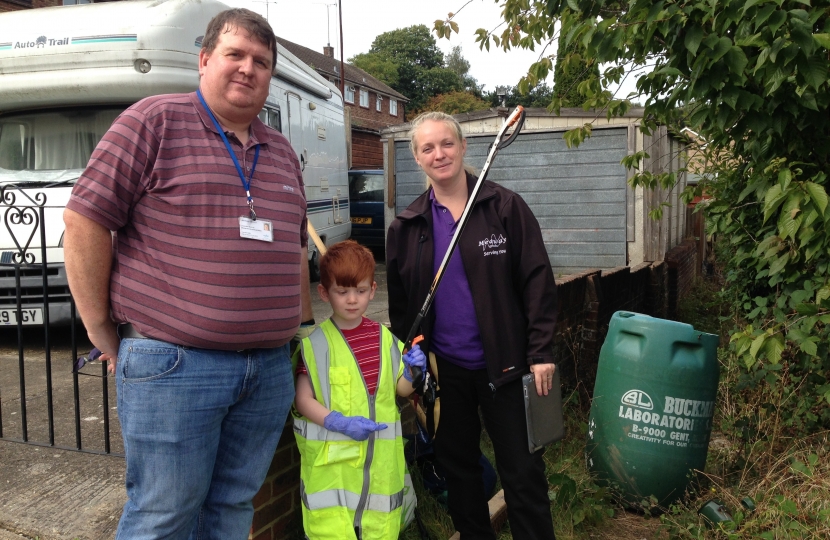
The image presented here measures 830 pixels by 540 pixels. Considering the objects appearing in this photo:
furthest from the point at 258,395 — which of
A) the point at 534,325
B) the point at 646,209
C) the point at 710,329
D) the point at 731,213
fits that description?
the point at 646,209

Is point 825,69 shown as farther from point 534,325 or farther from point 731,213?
point 731,213

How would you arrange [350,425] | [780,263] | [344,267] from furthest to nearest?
1. [780,263]
2. [344,267]
3. [350,425]

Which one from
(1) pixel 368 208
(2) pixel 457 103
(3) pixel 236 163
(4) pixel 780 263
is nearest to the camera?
(3) pixel 236 163

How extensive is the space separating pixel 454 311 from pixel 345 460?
2.21ft

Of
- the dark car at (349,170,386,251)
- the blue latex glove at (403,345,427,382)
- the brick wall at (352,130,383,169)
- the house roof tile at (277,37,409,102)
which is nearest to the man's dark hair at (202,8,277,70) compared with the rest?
the blue latex glove at (403,345,427,382)

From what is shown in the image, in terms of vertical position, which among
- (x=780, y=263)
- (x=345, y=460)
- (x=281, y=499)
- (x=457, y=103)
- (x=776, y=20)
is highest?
(x=457, y=103)

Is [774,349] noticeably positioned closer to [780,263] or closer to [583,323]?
[780,263]

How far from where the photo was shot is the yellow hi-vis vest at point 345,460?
7.70 feet

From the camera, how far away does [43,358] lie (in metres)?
5.22

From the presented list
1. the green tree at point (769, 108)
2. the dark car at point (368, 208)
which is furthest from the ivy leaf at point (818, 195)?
the dark car at point (368, 208)

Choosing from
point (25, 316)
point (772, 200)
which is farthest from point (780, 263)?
point (25, 316)

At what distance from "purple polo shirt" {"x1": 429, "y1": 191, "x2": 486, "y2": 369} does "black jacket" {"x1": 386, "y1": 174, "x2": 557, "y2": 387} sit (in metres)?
0.04

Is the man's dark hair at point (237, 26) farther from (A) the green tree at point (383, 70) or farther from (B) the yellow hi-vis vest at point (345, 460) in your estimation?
(A) the green tree at point (383, 70)

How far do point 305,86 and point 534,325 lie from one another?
6.69 meters
